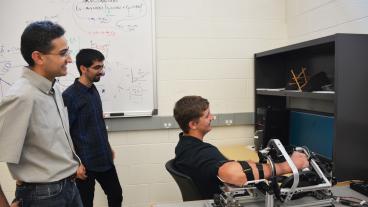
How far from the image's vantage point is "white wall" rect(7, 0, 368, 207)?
269 cm

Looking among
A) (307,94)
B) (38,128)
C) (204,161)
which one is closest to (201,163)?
(204,161)

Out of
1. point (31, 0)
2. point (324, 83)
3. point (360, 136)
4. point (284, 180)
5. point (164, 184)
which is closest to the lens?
point (284, 180)

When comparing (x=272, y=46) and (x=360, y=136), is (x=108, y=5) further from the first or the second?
(x=360, y=136)

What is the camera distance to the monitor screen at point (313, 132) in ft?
6.73

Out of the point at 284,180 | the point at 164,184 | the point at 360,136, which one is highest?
the point at 360,136

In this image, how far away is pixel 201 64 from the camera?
2756 millimetres

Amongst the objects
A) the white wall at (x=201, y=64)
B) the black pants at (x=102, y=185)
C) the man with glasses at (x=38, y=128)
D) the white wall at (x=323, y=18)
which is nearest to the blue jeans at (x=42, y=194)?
the man with glasses at (x=38, y=128)

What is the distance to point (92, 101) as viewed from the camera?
6.97 ft

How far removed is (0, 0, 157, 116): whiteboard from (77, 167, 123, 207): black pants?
0.60 metres

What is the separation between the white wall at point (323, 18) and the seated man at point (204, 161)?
1229 millimetres

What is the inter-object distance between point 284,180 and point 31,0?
7.82ft

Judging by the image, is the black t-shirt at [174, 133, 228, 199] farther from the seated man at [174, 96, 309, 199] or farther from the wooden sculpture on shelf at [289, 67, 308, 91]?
the wooden sculpture on shelf at [289, 67, 308, 91]

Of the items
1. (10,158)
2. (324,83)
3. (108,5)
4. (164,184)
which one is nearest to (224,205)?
(10,158)

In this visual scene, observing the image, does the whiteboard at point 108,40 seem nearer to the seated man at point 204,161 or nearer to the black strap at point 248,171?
the seated man at point 204,161
